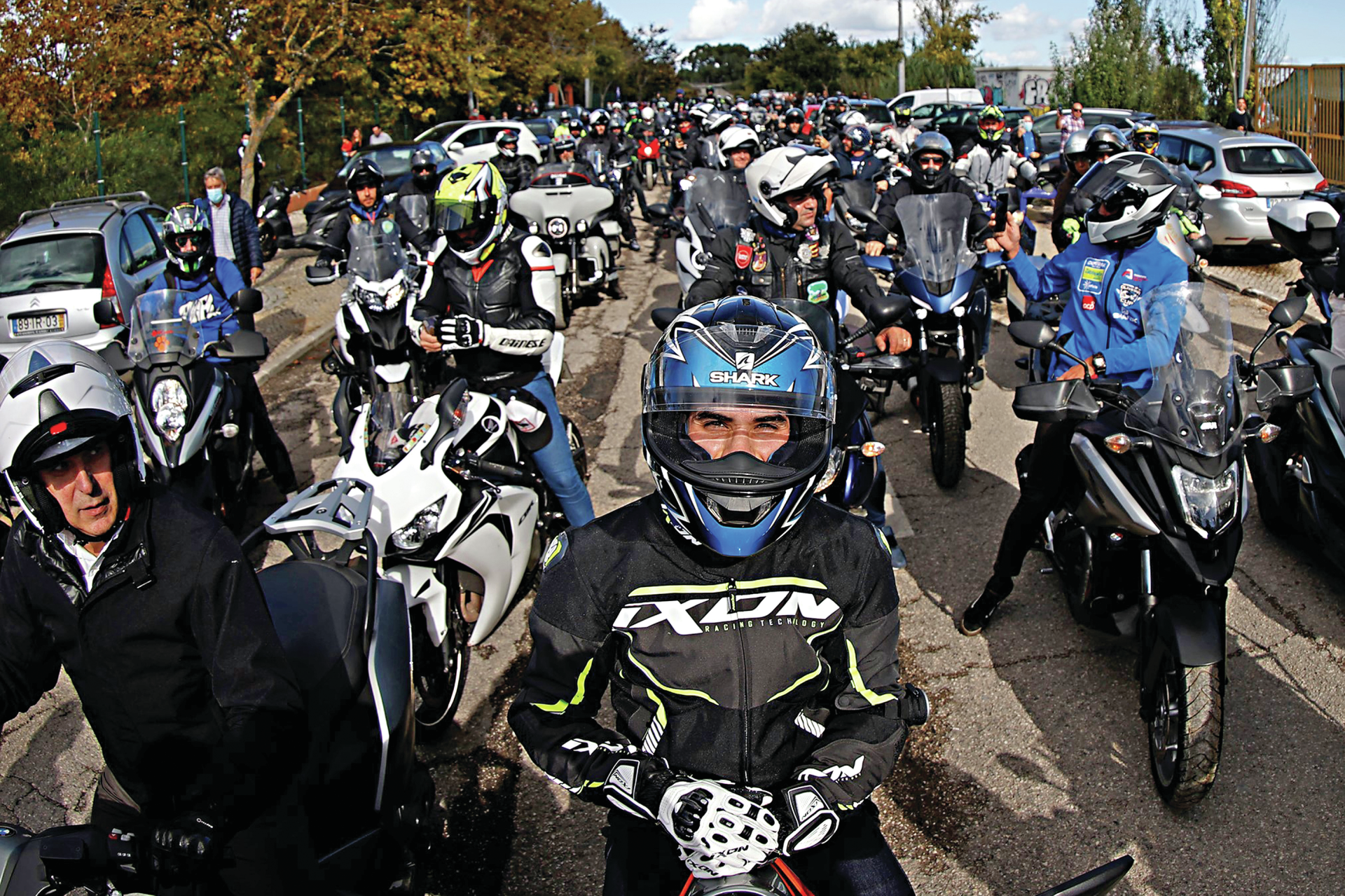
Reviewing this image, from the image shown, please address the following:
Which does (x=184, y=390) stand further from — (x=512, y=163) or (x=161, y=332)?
(x=512, y=163)

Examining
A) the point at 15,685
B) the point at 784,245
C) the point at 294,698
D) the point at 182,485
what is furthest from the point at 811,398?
the point at 182,485

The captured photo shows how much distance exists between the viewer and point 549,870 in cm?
380

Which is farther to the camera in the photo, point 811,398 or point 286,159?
point 286,159

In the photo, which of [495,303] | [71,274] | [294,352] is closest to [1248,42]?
[294,352]

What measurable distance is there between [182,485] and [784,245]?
3.60 metres

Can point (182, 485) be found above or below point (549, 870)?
above

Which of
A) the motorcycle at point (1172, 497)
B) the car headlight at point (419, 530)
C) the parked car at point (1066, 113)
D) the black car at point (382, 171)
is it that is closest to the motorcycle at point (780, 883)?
the motorcycle at point (1172, 497)

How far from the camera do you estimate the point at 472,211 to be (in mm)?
5629

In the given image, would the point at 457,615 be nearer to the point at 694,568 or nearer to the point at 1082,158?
Answer: the point at 694,568

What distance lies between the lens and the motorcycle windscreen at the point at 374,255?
7.18 metres

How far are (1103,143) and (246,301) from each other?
761cm

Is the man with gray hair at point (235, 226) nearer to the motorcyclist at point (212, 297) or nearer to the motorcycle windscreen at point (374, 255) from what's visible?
the motorcyclist at point (212, 297)

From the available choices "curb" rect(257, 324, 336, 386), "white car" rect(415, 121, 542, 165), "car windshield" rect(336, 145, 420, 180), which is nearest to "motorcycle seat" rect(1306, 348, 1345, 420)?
"curb" rect(257, 324, 336, 386)

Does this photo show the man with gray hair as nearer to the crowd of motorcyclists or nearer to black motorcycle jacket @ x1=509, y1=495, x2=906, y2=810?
the crowd of motorcyclists
